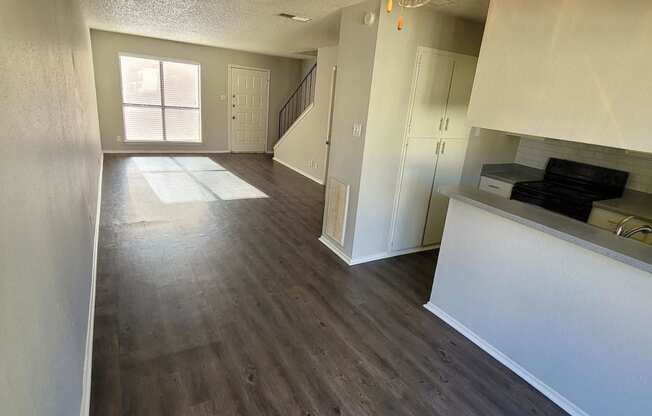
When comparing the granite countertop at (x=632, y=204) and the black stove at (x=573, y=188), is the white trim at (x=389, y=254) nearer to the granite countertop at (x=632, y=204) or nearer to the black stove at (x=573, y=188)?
the black stove at (x=573, y=188)

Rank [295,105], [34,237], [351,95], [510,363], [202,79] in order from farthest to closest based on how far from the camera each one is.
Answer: [295,105] → [202,79] → [351,95] → [510,363] → [34,237]

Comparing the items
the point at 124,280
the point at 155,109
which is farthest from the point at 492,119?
the point at 155,109

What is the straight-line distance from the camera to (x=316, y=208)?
514 centimetres

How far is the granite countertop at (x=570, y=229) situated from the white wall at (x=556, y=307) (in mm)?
66

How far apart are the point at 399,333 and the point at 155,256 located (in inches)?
90.6

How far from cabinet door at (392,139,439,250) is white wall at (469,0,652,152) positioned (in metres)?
1.03

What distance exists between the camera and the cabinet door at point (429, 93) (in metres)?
3.22

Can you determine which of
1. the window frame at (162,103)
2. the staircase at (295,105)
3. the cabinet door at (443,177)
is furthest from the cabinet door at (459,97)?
the window frame at (162,103)

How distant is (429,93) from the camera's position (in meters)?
3.33

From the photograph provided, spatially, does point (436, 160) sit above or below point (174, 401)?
above

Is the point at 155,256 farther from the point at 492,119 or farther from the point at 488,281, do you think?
the point at 492,119

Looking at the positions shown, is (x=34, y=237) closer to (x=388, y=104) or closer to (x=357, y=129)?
(x=357, y=129)

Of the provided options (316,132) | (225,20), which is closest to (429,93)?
(225,20)

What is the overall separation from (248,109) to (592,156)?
726 centimetres
